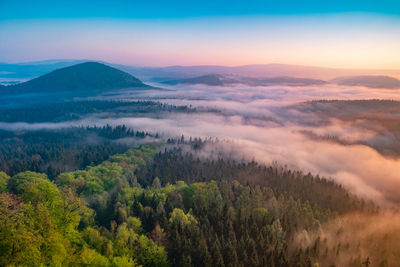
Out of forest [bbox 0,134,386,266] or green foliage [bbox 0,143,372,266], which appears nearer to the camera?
green foliage [bbox 0,143,372,266]

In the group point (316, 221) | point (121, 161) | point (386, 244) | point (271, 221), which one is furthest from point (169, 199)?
point (386, 244)

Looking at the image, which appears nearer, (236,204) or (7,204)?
(7,204)

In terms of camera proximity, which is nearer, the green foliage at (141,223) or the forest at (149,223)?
the green foliage at (141,223)

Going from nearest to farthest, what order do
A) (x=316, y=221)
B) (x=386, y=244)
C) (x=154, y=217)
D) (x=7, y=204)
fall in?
(x=7, y=204) < (x=154, y=217) < (x=316, y=221) < (x=386, y=244)

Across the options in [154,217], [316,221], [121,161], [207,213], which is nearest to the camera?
[154,217]

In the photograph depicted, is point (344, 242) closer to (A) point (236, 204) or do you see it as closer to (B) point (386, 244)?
(B) point (386, 244)

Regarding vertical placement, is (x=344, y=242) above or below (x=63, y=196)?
below

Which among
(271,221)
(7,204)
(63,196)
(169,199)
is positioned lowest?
(271,221)

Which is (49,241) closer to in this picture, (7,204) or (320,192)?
(7,204)
